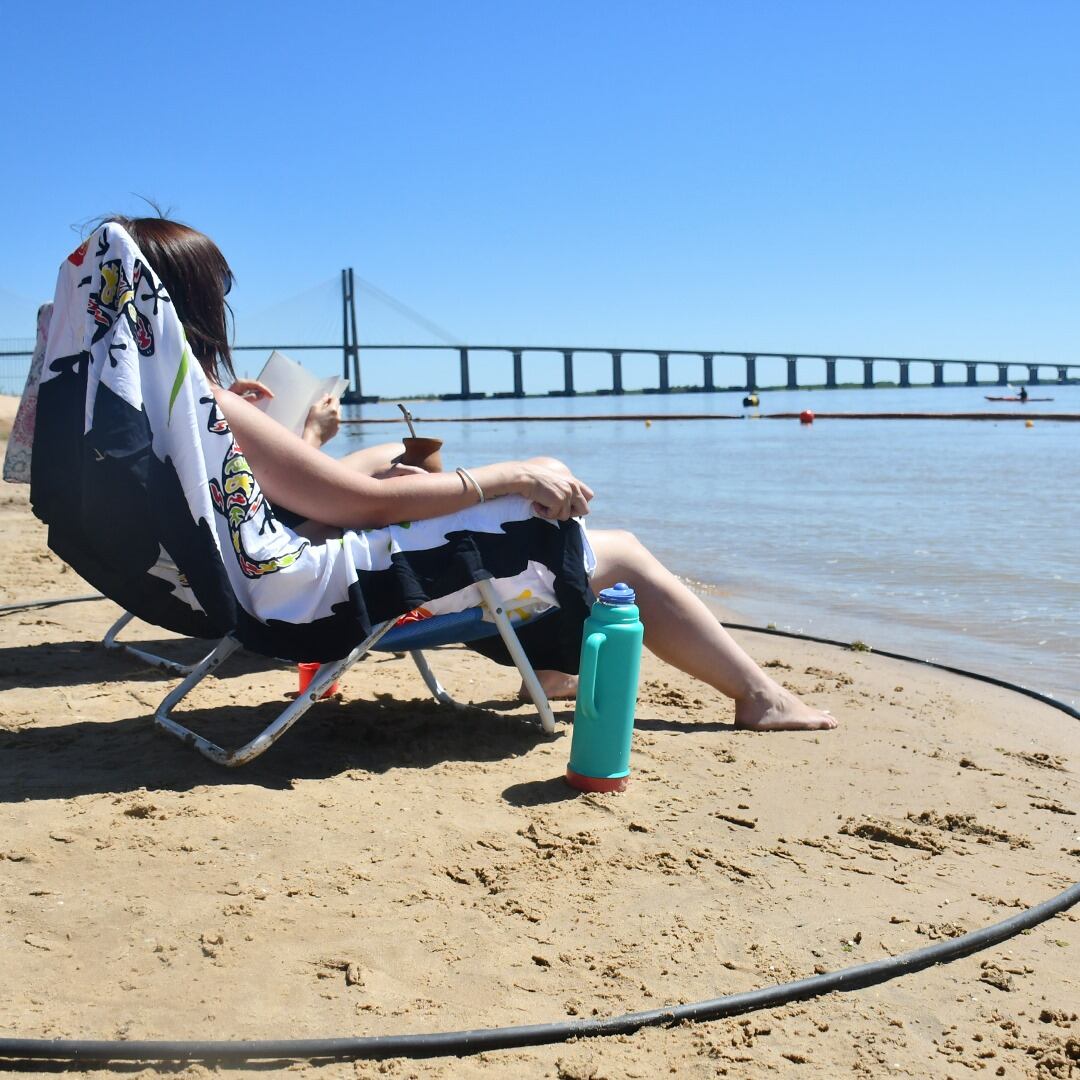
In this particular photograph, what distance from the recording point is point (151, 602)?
7.31 feet

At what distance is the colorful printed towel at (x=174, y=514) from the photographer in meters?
2.03

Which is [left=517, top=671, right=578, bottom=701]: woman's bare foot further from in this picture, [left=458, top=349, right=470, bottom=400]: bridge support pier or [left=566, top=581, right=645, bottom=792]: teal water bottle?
[left=458, top=349, right=470, bottom=400]: bridge support pier

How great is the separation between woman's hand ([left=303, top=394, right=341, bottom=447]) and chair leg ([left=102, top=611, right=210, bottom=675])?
0.74 meters

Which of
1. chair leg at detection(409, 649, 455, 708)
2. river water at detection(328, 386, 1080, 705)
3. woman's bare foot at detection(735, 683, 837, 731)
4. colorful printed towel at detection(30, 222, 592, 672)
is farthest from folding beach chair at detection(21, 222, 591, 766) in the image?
river water at detection(328, 386, 1080, 705)

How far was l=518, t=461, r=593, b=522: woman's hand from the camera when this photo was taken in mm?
2293

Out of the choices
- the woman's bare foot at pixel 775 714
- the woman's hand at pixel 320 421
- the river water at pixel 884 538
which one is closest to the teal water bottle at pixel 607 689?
the woman's bare foot at pixel 775 714

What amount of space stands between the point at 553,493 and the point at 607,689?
0.41 meters

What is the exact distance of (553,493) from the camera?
2.29m

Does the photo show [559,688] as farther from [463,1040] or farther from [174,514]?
[463,1040]

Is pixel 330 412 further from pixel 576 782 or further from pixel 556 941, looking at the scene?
pixel 556 941

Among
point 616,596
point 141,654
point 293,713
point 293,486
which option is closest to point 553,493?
point 616,596

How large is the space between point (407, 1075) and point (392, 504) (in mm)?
1163

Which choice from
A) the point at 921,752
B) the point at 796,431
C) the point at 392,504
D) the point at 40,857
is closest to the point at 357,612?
Result: the point at 392,504

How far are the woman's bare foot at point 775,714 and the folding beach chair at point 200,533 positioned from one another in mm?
603
